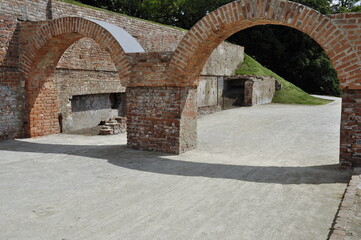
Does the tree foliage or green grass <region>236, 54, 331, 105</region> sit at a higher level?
the tree foliage

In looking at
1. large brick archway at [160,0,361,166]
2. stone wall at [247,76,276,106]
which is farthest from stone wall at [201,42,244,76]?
large brick archway at [160,0,361,166]

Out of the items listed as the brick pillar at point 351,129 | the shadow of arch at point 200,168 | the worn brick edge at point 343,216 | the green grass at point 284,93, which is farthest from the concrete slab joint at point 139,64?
the green grass at point 284,93

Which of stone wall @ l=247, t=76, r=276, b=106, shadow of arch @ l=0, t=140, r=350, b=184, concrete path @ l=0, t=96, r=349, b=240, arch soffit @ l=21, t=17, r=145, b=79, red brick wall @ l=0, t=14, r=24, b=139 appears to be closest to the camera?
concrete path @ l=0, t=96, r=349, b=240

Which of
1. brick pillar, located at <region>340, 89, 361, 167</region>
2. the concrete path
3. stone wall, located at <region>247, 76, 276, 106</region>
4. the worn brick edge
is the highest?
stone wall, located at <region>247, 76, 276, 106</region>

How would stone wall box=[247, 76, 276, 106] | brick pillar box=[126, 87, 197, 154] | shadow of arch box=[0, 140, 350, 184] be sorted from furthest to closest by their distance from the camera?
stone wall box=[247, 76, 276, 106], brick pillar box=[126, 87, 197, 154], shadow of arch box=[0, 140, 350, 184]

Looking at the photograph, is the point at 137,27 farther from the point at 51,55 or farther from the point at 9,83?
the point at 9,83

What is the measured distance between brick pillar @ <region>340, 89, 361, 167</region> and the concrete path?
304 millimetres

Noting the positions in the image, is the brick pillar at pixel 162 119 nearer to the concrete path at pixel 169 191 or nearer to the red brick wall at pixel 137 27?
the concrete path at pixel 169 191

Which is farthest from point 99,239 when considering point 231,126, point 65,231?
point 231,126

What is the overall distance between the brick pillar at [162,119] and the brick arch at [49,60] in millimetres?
619

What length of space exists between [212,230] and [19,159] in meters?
4.65

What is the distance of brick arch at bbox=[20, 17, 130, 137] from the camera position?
7348mm

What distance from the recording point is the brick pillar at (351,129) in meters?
5.47

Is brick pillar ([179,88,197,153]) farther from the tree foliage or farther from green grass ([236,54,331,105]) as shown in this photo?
the tree foliage
